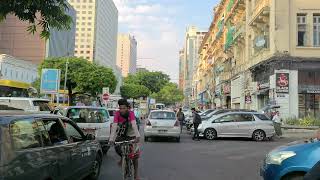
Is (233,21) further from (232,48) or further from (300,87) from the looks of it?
(300,87)

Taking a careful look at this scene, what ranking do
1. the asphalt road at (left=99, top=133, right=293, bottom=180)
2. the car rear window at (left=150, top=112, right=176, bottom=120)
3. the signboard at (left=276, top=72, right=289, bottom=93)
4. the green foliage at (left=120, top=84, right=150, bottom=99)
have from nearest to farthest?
the asphalt road at (left=99, top=133, right=293, bottom=180)
the car rear window at (left=150, top=112, right=176, bottom=120)
the signboard at (left=276, top=72, right=289, bottom=93)
the green foliage at (left=120, top=84, right=150, bottom=99)

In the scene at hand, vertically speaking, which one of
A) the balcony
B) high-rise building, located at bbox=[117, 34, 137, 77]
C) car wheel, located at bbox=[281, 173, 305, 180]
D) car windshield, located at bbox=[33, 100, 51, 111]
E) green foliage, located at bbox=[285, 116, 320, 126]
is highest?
high-rise building, located at bbox=[117, 34, 137, 77]

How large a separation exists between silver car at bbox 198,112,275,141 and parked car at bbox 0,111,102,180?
15.5 metres

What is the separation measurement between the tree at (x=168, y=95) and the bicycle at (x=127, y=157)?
101 metres

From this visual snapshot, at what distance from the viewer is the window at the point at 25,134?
20.4 ft

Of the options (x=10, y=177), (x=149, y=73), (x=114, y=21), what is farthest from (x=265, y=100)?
(x=114, y=21)

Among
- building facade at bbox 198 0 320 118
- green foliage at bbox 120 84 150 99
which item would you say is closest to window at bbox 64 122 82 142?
building facade at bbox 198 0 320 118

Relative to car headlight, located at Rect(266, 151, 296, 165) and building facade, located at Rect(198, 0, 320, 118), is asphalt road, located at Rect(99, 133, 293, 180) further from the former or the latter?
building facade, located at Rect(198, 0, 320, 118)

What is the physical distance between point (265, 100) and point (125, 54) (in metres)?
77.7

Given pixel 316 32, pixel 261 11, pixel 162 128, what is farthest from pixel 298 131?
Result: pixel 162 128

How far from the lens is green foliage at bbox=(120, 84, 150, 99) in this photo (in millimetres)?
97188

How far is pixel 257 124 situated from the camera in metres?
24.4

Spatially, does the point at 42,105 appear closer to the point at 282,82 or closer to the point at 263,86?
the point at 282,82

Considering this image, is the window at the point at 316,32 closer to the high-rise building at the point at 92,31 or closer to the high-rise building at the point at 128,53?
the high-rise building at the point at 128,53
